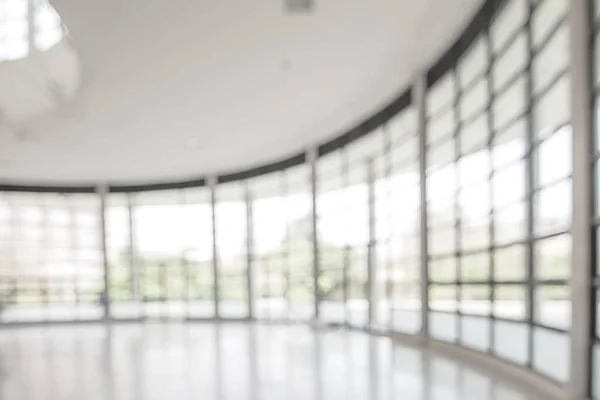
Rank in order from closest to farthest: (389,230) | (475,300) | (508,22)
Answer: (508,22), (475,300), (389,230)

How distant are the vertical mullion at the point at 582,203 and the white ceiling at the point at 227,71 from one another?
64.2 inches

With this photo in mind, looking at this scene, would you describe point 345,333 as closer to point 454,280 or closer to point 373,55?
point 454,280

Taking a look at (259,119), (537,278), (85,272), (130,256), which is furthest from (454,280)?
(85,272)

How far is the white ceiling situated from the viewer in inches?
209

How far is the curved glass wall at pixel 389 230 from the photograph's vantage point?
5.13 meters

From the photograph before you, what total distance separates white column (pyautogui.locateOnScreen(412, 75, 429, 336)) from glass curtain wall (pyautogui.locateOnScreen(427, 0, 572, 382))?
9 cm

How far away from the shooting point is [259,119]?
30.8 ft

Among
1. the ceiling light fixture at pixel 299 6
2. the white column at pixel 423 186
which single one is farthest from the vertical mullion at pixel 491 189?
the ceiling light fixture at pixel 299 6

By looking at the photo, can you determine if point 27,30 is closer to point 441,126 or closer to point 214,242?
point 441,126

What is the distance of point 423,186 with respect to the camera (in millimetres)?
7938

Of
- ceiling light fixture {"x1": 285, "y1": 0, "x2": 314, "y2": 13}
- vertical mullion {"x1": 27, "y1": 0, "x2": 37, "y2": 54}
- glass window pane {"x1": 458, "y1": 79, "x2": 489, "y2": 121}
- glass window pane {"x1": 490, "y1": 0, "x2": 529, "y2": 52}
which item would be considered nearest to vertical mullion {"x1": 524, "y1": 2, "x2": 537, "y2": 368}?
glass window pane {"x1": 490, "y1": 0, "x2": 529, "y2": 52}

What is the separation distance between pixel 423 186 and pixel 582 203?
3.93m

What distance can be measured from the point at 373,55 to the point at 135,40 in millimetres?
3036

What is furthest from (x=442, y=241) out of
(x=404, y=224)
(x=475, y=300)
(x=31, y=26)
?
(x=31, y=26)
